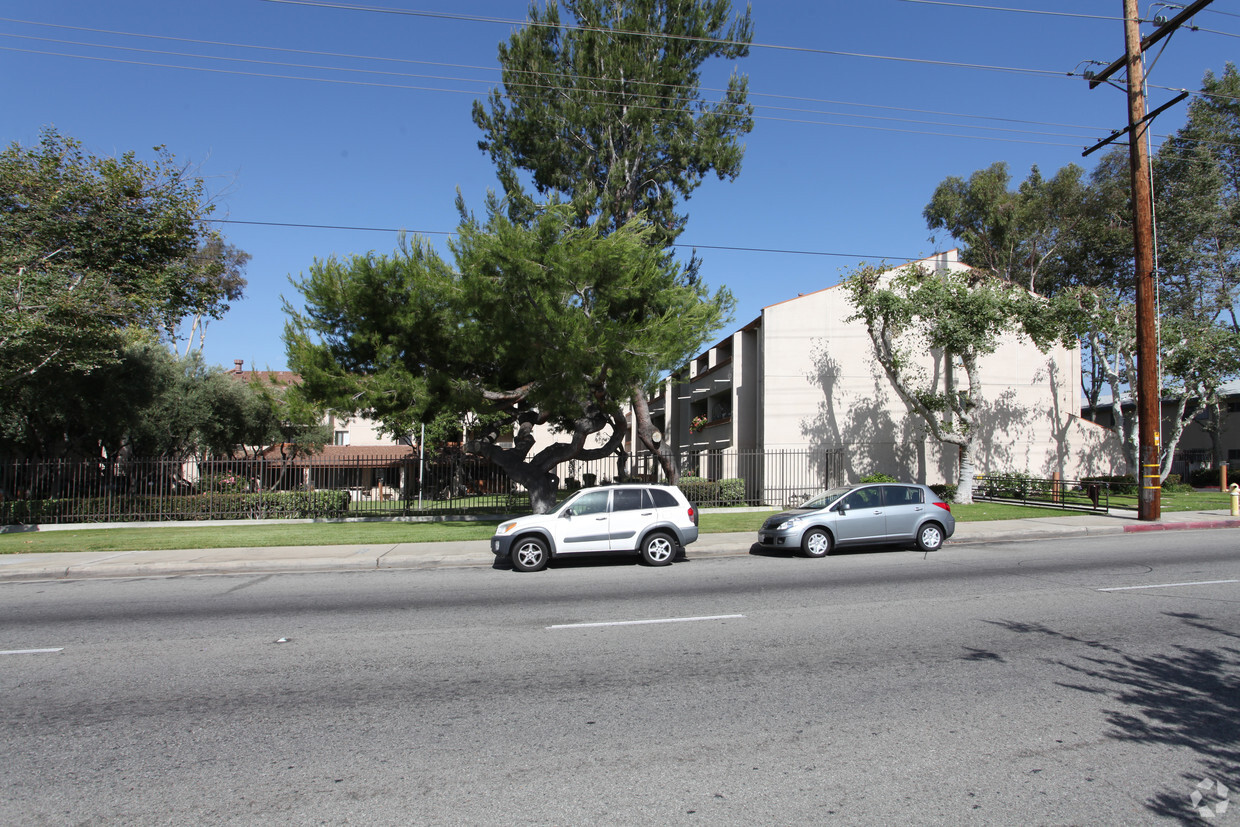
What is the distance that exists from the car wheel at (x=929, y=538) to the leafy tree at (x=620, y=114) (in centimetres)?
1179

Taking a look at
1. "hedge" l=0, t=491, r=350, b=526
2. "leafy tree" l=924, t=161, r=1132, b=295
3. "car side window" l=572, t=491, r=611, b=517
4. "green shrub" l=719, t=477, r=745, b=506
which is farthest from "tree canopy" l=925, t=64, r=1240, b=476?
"hedge" l=0, t=491, r=350, b=526

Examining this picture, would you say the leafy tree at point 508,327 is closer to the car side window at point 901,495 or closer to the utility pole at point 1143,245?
the car side window at point 901,495

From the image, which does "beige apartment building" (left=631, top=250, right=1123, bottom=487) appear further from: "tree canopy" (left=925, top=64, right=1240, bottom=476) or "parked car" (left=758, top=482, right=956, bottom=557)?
"parked car" (left=758, top=482, right=956, bottom=557)

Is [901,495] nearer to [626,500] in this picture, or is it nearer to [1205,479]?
[626,500]

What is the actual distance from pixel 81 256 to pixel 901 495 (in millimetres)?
21758

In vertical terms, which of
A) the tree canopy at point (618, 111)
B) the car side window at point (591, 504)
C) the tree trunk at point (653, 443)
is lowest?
the car side window at point (591, 504)

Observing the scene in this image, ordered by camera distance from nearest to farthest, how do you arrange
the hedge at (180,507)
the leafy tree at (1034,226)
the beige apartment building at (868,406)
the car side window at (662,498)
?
the car side window at (662,498), the hedge at (180,507), the beige apartment building at (868,406), the leafy tree at (1034,226)

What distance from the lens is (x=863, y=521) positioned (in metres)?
14.1

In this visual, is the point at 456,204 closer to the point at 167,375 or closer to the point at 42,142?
the point at 42,142

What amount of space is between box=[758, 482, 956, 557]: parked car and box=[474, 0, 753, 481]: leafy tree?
11023 millimetres

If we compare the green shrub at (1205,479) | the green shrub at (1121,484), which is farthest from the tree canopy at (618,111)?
the green shrub at (1205,479)

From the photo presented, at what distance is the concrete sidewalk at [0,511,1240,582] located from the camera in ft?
43.8

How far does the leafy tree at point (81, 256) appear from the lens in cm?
1762

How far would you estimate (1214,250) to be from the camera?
3516 centimetres
